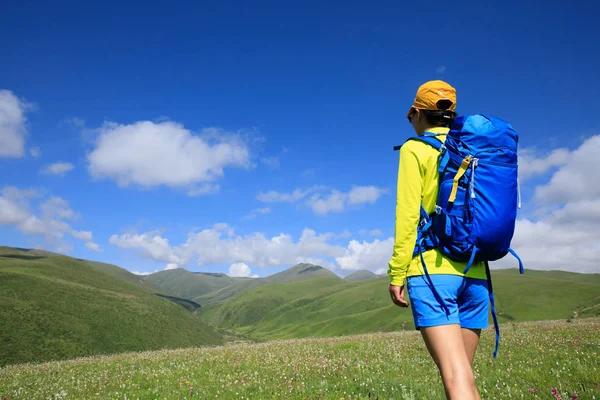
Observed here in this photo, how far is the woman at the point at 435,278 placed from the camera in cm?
328

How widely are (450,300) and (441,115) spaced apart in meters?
2.01

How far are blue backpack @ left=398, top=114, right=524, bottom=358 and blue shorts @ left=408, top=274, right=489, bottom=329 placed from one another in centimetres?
9

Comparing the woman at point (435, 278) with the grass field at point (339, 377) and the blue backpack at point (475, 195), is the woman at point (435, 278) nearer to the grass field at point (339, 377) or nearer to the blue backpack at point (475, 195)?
the blue backpack at point (475, 195)

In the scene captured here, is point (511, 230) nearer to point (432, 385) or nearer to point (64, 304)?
point (432, 385)

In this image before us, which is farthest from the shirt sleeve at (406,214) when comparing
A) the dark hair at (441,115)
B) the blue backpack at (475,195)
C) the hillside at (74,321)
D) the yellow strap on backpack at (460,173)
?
the hillside at (74,321)

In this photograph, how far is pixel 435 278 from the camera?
3.46 m

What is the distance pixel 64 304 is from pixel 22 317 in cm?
1275

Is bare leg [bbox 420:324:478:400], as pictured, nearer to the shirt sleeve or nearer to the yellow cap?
the shirt sleeve

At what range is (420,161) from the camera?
12.4ft

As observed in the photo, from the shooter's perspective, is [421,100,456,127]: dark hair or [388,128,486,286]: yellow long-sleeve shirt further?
[421,100,456,127]: dark hair

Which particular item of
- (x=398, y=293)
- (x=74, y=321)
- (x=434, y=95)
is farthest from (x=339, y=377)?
(x=74, y=321)

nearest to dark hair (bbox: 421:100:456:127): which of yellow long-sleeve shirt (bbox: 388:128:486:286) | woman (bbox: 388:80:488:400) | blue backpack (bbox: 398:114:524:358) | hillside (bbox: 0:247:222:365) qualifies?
woman (bbox: 388:80:488:400)

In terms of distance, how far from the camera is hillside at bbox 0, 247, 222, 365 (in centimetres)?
7244

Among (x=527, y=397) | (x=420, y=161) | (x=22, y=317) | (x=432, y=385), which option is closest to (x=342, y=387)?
(x=432, y=385)
